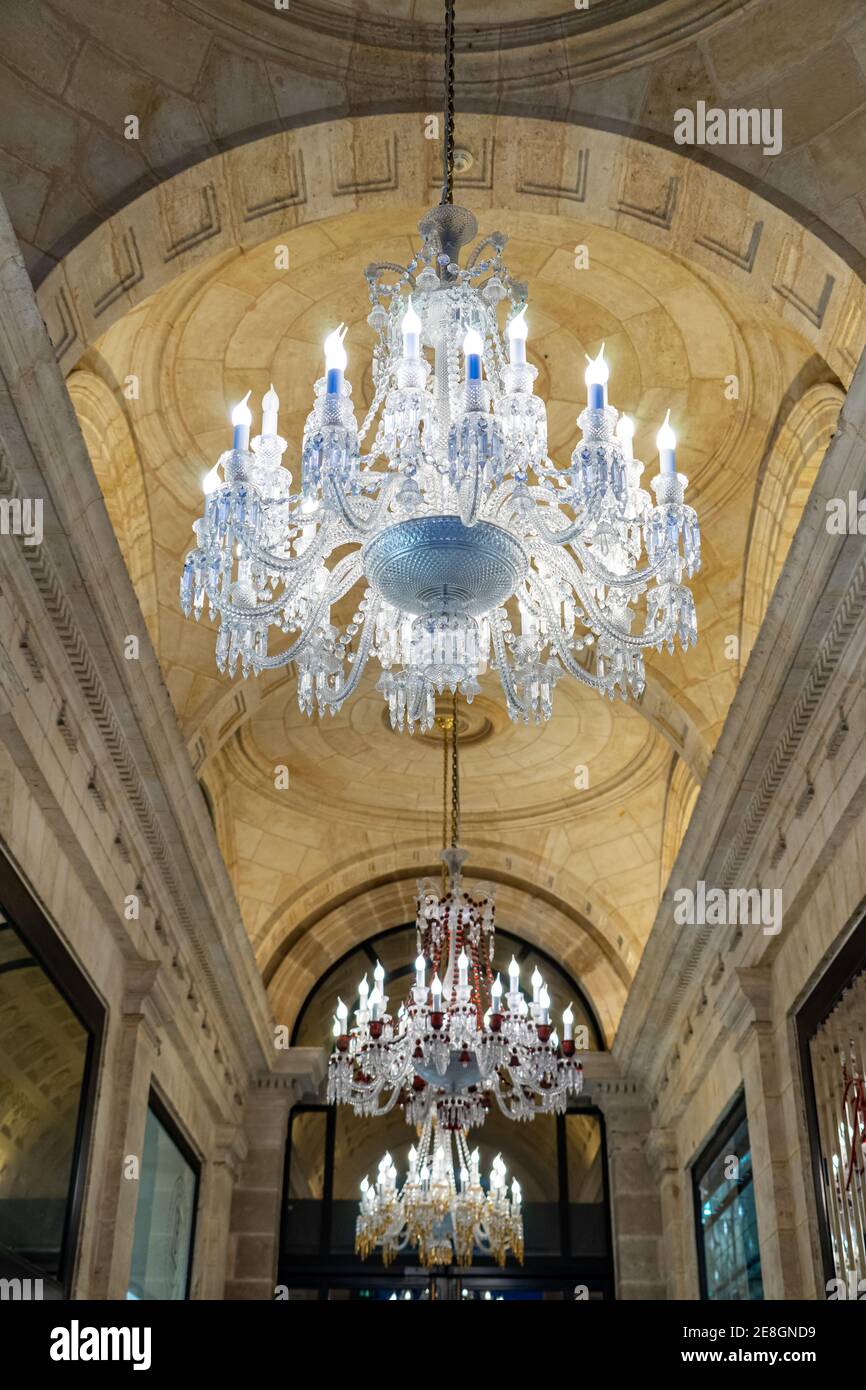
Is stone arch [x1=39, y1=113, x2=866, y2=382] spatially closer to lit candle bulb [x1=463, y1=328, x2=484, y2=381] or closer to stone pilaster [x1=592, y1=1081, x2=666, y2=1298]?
lit candle bulb [x1=463, y1=328, x2=484, y2=381]

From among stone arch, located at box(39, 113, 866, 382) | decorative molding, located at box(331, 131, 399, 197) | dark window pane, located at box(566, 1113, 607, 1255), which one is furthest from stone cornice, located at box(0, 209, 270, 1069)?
dark window pane, located at box(566, 1113, 607, 1255)

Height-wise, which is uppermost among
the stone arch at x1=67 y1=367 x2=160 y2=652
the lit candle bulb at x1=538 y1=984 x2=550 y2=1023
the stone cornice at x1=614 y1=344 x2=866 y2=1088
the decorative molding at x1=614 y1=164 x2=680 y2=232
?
the stone arch at x1=67 y1=367 x2=160 y2=652

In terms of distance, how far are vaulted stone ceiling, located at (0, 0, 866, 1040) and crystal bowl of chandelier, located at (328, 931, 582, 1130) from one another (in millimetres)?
2362

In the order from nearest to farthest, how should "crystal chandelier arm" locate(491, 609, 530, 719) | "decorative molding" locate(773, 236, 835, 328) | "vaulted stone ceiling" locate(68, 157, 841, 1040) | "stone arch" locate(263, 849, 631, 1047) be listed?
"crystal chandelier arm" locate(491, 609, 530, 719) → "decorative molding" locate(773, 236, 835, 328) → "vaulted stone ceiling" locate(68, 157, 841, 1040) → "stone arch" locate(263, 849, 631, 1047)

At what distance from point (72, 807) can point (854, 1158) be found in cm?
429

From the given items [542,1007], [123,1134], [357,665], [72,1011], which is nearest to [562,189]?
[357,665]

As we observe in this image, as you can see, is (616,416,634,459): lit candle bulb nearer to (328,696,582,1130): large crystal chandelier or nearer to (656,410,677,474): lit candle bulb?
(656,410,677,474): lit candle bulb

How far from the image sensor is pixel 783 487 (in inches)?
334

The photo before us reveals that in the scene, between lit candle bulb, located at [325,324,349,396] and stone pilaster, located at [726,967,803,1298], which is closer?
lit candle bulb, located at [325,324,349,396]

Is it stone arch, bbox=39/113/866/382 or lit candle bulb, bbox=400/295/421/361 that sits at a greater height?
stone arch, bbox=39/113/866/382

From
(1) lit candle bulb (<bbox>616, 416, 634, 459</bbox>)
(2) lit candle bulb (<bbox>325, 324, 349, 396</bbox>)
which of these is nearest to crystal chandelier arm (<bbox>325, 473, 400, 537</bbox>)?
(2) lit candle bulb (<bbox>325, 324, 349, 396</bbox>)

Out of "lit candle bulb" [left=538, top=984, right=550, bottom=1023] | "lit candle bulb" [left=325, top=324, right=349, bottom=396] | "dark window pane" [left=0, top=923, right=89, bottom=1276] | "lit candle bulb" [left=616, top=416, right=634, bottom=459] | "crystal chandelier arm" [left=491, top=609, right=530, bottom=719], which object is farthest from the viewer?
"lit candle bulb" [left=538, top=984, right=550, bottom=1023]

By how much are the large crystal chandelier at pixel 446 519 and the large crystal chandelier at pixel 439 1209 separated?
6.87 meters

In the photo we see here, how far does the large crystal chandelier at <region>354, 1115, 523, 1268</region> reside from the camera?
429 inches
